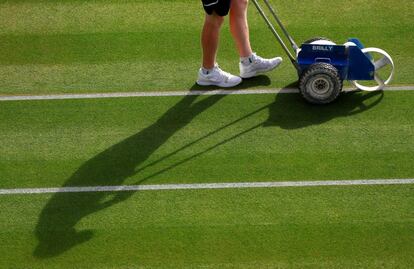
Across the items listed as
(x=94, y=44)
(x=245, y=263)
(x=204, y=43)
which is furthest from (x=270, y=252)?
(x=94, y=44)

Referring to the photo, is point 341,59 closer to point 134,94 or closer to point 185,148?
point 185,148

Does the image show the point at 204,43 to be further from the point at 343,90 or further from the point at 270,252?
the point at 270,252

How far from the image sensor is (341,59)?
9.32 m

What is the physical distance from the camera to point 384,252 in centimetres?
733

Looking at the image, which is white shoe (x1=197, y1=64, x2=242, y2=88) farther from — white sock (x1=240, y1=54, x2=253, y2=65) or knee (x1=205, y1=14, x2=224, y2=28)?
knee (x1=205, y1=14, x2=224, y2=28)

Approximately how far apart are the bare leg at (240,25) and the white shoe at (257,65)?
105 mm

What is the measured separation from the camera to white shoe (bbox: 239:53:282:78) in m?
9.89

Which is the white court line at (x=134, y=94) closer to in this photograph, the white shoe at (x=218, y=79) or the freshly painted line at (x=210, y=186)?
the white shoe at (x=218, y=79)

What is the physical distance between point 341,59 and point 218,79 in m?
1.48

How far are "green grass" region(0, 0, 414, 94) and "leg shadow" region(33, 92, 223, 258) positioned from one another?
26.8 inches

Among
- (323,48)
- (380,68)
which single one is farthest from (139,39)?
(380,68)

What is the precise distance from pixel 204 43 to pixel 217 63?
75 cm

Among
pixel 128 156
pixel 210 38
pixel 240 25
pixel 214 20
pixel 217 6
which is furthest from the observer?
pixel 240 25

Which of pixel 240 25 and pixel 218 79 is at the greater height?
pixel 240 25
